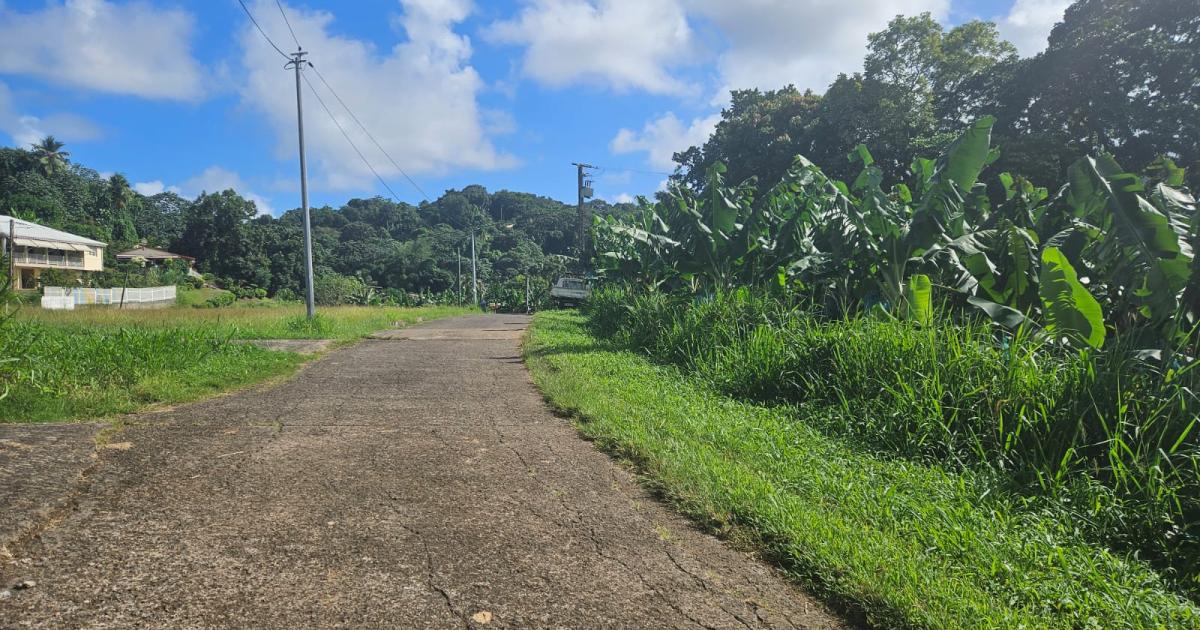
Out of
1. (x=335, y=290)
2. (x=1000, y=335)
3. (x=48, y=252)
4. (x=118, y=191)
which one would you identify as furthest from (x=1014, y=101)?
(x=118, y=191)

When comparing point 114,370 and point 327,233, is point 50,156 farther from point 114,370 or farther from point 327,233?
point 114,370

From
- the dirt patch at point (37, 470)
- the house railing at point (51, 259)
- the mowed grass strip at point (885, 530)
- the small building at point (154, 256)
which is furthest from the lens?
the small building at point (154, 256)

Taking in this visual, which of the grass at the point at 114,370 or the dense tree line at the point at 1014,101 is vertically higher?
the dense tree line at the point at 1014,101

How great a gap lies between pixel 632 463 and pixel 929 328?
2.93 metres

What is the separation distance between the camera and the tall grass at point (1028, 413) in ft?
11.6

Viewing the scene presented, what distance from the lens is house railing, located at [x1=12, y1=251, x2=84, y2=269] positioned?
37.1m

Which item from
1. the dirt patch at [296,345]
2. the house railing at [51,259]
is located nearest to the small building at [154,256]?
the house railing at [51,259]

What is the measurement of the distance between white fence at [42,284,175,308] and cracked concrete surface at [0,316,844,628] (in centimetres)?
2884

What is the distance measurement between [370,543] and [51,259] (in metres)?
47.3

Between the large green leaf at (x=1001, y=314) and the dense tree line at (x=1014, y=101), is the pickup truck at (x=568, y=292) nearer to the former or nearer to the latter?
the dense tree line at (x=1014, y=101)

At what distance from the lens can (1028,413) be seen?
462 centimetres

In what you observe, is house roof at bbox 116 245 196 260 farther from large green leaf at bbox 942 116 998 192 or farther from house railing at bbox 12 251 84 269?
large green leaf at bbox 942 116 998 192

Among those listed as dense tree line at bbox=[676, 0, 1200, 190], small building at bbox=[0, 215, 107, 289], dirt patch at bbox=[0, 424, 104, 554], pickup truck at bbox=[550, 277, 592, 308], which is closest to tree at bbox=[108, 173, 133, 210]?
small building at bbox=[0, 215, 107, 289]

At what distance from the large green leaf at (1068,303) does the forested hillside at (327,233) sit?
4058cm
